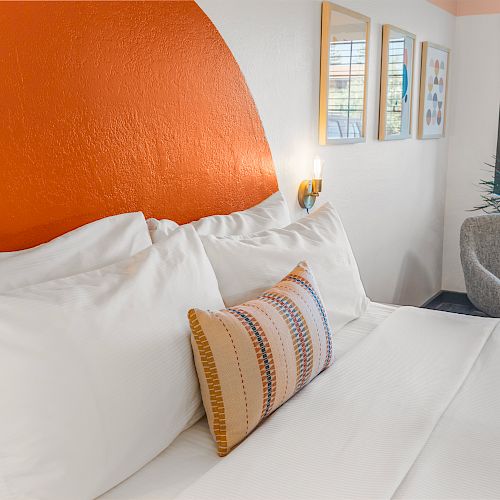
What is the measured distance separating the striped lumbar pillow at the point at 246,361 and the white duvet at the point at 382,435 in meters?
0.05

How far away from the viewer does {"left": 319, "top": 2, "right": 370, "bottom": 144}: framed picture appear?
2873mm

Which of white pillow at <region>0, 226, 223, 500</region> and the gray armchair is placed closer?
white pillow at <region>0, 226, 223, 500</region>

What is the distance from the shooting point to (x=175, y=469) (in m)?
1.32

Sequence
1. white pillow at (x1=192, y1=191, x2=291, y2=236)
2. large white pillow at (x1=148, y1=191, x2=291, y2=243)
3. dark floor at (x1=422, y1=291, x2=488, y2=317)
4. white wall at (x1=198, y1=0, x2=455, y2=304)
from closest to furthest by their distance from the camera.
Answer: large white pillow at (x1=148, y1=191, x2=291, y2=243)
white pillow at (x1=192, y1=191, x2=291, y2=236)
white wall at (x1=198, y1=0, x2=455, y2=304)
dark floor at (x1=422, y1=291, x2=488, y2=317)

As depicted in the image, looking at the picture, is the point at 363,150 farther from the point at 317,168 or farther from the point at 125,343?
the point at 125,343

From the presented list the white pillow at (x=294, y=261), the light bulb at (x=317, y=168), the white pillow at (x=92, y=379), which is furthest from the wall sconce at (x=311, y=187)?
the white pillow at (x=92, y=379)

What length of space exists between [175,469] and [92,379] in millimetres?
281

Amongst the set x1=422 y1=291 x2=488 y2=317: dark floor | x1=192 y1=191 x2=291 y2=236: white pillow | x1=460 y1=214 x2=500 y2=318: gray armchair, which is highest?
x1=192 y1=191 x2=291 y2=236: white pillow

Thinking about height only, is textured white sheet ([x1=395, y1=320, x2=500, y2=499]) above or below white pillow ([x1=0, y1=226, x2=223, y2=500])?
below

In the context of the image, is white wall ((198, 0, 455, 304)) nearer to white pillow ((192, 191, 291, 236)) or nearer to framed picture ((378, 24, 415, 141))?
framed picture ((378, 24, 415, 141))

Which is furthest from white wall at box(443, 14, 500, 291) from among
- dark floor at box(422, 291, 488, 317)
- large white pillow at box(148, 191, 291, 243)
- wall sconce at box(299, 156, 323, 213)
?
large white pillow at box(148, 191, 291, 243)

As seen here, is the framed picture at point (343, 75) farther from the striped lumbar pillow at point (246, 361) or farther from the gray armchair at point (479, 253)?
the striped lumbar pillow at point (246, 361)

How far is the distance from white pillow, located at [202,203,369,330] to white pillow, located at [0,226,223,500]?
1.03ft

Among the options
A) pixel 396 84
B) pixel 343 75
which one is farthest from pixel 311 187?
pixel 396 84
